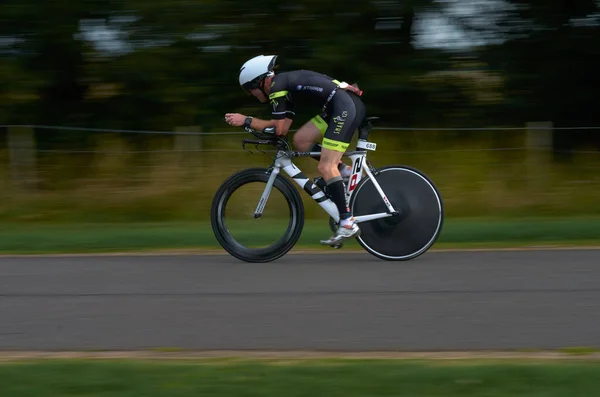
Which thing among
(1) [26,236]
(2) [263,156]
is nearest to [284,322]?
(1) [26,236]

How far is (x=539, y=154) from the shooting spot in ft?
47.5

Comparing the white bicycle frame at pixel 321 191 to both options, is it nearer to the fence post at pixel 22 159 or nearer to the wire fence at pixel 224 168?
the wire fence at pixel 224 168

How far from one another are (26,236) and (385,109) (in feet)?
22.6

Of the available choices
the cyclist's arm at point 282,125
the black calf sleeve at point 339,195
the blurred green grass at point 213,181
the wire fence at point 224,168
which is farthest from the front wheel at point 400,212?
the wire fence at point 224,168

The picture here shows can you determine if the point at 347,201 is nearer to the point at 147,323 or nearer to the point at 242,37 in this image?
the point at 147,323

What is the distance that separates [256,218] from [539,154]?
24.1 feet

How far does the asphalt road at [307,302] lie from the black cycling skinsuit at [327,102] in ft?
3.61

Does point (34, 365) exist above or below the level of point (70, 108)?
above

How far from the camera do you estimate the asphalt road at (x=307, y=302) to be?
5.59 meters

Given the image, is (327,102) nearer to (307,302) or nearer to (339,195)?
(339,195)

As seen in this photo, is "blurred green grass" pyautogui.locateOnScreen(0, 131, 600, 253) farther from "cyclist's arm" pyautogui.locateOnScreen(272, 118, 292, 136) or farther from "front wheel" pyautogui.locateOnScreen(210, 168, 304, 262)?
"cyclist's arm" pyautogui.locateOnScreen(272, 118, 292, 136)

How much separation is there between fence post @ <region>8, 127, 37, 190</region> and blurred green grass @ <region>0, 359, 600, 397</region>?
9.95 meters

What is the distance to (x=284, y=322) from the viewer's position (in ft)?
19.8

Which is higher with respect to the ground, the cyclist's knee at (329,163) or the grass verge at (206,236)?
the cyclist's knee at (329,163)
